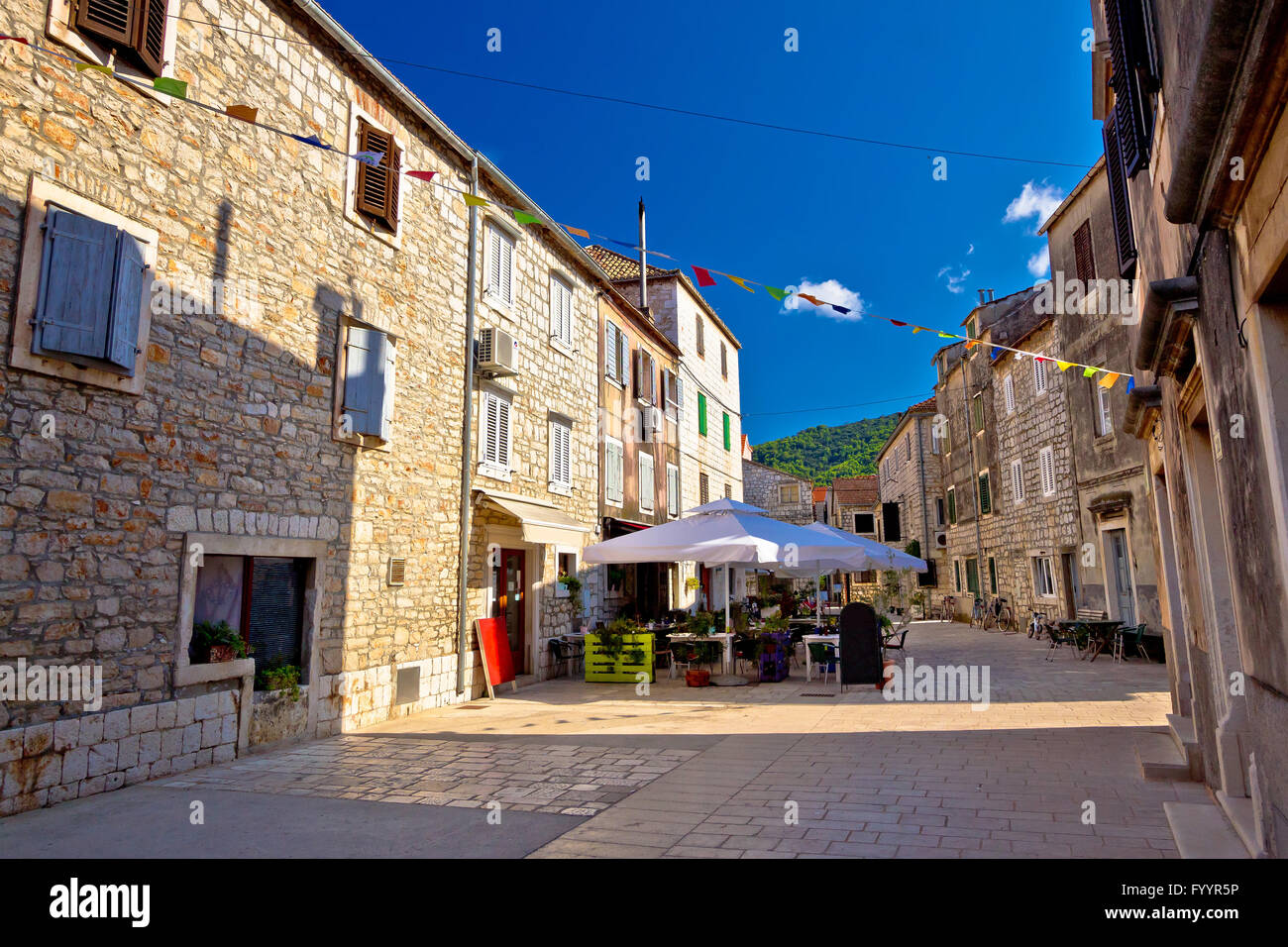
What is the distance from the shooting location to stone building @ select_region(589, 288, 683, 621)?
627 inches

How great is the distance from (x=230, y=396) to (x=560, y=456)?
7.12 m

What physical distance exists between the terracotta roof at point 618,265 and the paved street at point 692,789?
14.8 meters

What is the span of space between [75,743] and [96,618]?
35.3 inches

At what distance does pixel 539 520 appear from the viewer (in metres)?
11.6

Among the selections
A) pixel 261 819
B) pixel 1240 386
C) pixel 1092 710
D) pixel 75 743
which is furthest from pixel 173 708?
pixel 1092 710

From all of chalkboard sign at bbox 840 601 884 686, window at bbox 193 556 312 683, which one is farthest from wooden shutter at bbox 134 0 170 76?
chalkboard sign at bbox 840 601 884 686

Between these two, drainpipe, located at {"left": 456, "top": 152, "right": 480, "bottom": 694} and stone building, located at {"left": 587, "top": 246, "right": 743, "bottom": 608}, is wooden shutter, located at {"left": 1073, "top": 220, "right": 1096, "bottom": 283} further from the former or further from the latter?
drainpipe, located at {"left": 456, "top": 152, "right": 480, "bottom": 694}

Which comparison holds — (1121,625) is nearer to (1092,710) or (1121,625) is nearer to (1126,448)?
(1126,448)

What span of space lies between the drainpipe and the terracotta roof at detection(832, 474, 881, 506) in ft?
113

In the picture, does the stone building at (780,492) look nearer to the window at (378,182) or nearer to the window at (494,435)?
the window at (494,435)

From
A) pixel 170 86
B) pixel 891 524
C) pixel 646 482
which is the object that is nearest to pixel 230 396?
pixel 170 86

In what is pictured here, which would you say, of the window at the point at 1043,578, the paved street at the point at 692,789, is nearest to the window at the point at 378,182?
the paved street at the point at 692,789

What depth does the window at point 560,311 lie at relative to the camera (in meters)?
14.0

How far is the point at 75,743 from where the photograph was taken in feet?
18.3
